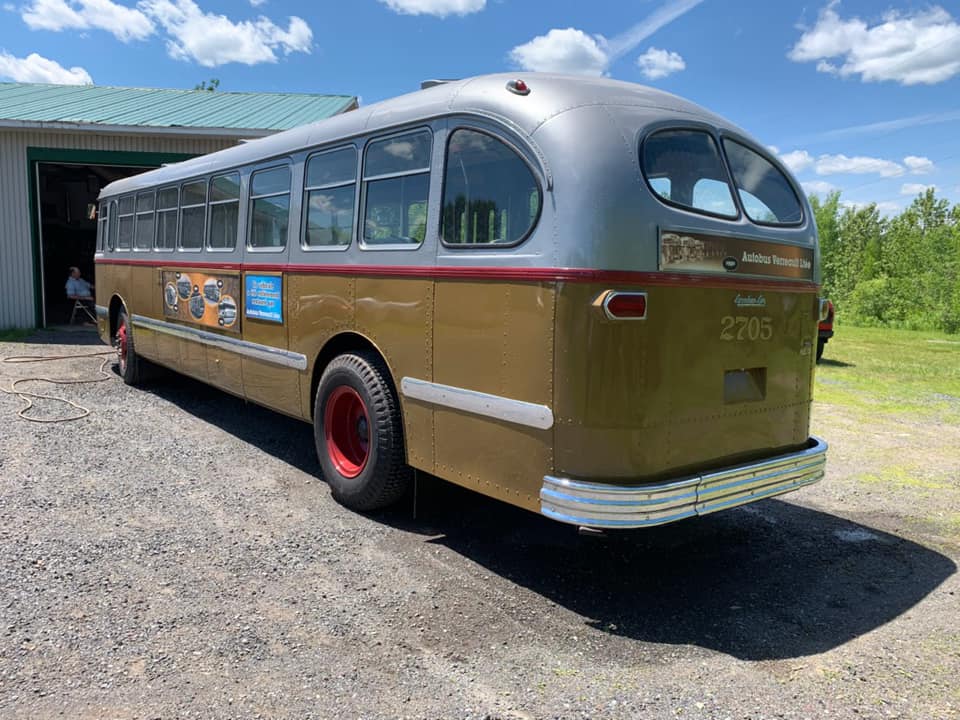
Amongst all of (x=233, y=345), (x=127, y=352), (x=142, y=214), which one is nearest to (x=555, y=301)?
(x=233, y=345)

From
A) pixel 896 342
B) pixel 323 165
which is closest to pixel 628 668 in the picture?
pixel 323 165

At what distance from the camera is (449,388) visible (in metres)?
4.20

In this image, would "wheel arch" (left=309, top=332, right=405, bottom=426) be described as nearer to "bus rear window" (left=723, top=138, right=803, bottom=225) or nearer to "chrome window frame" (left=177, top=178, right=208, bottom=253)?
"bus rear window" (left=723, top=138, right=803, bottom=225)

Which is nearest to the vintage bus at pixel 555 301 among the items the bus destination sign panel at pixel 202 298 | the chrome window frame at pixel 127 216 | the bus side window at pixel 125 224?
the bus destination sign panel at pixel 202 298

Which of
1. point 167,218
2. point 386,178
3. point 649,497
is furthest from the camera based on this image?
point 167,218

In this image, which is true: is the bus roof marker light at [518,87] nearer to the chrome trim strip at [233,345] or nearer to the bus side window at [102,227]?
the chrome trim strip at [233,345]

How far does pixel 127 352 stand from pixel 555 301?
772 cm

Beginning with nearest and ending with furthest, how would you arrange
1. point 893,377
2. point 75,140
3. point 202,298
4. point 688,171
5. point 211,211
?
point 688,171 → point 211,211 → point 202,298 → point 893,377 → point 75,140

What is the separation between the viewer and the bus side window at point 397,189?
4.48m

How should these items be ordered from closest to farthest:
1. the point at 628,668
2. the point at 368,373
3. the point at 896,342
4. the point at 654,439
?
the point at 628,668 < the point at 654,439 < the point at 368,373 < the point at 896,342

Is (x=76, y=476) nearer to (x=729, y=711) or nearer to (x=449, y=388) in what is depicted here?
(x=449, y=388)

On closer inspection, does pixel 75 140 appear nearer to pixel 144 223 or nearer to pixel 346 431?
pixel 144 223

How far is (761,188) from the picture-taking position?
4516mm

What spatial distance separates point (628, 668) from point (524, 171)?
2.45m
